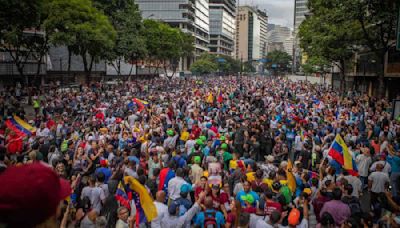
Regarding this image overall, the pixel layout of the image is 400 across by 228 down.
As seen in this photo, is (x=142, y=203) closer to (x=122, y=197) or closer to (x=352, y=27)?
(x=122, y=197)

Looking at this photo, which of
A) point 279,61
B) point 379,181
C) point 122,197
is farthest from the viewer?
point 279,61

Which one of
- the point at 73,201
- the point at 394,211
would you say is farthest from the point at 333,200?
the point at 73,201

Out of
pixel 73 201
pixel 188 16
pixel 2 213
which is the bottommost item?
pixel 73 201

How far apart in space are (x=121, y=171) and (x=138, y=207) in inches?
61.1

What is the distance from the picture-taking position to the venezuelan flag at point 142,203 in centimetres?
569

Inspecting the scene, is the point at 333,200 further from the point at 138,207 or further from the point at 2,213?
the point at 2,213

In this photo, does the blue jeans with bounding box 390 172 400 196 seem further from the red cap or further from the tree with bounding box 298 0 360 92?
the tree with bounding box 298 0 360 92

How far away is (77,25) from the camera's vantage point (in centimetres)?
2984

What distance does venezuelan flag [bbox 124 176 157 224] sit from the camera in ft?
18.7

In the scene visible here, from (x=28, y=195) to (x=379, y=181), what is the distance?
812 cm

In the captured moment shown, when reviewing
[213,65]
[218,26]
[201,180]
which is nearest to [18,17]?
[201,180]

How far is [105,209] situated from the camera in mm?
6434

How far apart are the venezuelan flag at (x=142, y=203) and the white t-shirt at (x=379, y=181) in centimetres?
500

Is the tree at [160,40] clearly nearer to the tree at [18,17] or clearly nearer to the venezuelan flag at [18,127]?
the tree at [18,17]
